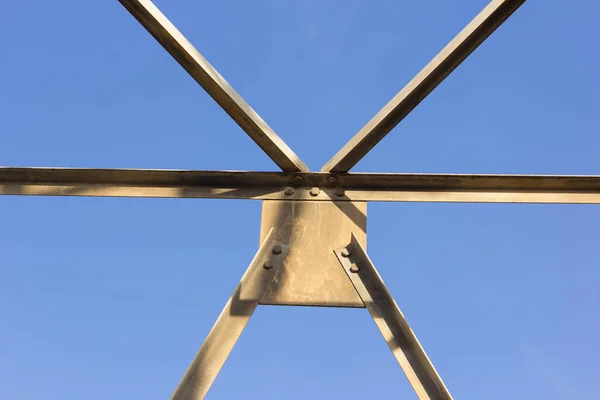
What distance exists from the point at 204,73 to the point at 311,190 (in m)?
0.88

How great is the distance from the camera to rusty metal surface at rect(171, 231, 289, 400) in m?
3.44

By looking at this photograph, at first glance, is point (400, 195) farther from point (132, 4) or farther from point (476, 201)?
point (132, 4)

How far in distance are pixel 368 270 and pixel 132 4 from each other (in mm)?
1887

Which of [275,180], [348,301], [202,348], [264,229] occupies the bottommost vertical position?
[202,348]

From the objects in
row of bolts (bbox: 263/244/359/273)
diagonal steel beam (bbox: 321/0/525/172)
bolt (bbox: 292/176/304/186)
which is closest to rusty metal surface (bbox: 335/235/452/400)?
row of bolts (bbox: 263/244/359/273)

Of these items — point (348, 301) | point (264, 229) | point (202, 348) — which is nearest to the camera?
point (202, 348)

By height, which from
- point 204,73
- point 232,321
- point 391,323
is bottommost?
point 232,321

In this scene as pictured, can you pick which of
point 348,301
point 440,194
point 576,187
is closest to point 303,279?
point 348,301

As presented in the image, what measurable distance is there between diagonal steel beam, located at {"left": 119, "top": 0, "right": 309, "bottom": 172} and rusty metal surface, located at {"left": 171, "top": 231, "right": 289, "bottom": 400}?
0.54 meters

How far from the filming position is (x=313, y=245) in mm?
3979

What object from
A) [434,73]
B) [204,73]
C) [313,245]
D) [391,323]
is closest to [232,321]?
[313,245]

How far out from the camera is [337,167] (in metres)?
4.14

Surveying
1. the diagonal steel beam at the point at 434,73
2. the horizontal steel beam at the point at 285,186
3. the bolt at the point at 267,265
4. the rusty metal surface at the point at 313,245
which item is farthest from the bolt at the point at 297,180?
the bolt at the point at 267,265

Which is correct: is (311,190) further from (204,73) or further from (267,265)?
(204,73)
